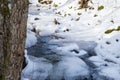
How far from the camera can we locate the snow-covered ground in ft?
28.8

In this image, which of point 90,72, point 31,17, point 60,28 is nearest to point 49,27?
point 60,28

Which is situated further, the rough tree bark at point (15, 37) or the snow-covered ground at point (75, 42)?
the snow-covered ground at point (75, 42)

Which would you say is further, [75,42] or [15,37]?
[75,42]

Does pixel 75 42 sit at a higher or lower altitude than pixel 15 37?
lower

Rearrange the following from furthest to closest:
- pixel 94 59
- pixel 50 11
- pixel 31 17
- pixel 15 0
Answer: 1. pixel 50 11
2. pixel 31 17
3. pixel 94 59
4. pixel 15 0

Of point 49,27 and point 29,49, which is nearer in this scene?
point 29,49

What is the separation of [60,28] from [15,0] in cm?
953

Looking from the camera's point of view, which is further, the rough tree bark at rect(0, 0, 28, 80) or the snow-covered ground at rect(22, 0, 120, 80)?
the snow-covered ground at rect(22, 0, 120, 80)

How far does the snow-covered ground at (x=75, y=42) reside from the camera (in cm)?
877

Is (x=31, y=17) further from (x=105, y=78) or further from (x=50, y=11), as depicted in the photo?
(x=105, y=78)

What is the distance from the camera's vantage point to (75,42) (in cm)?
1158

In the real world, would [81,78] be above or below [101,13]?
below

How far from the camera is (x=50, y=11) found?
691 inches

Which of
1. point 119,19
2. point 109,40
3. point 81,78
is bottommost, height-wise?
point 81,78
